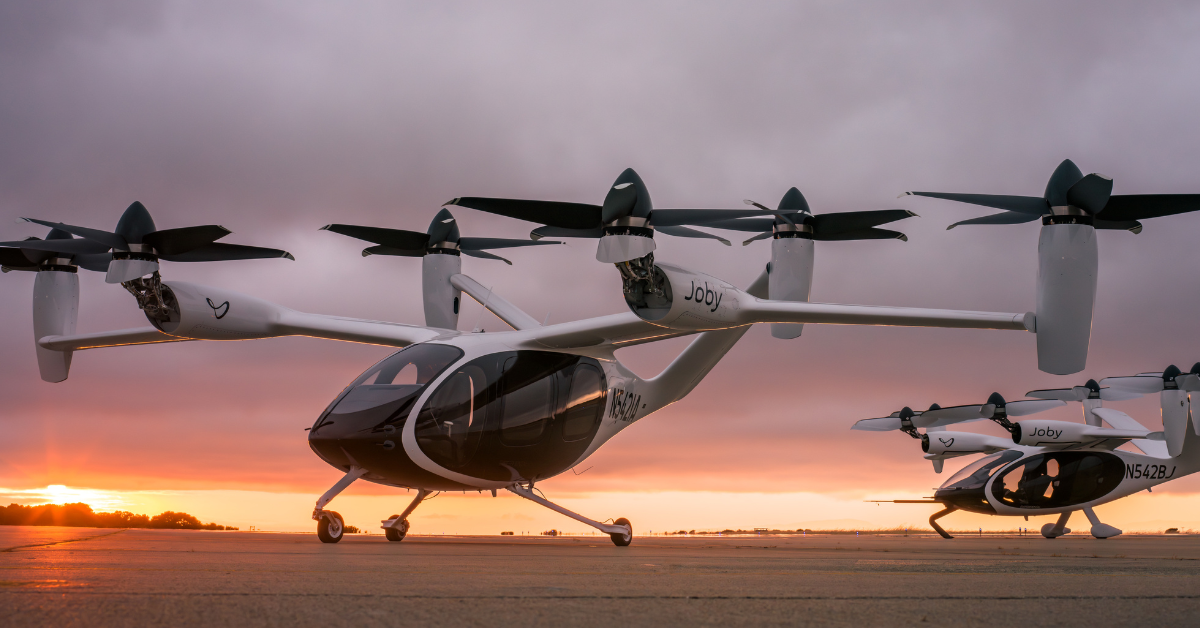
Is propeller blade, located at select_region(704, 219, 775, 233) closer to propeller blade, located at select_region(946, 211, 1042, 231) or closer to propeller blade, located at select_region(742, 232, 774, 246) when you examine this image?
propeller blade, located at select_region(742, 232, 774, 246)

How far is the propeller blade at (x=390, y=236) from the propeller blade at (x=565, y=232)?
20.5ft

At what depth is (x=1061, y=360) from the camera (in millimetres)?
10453

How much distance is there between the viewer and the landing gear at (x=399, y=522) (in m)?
11.8

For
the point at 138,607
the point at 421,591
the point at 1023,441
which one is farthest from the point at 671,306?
the point at 1023,441

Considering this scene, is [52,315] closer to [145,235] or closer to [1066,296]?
[145,235]

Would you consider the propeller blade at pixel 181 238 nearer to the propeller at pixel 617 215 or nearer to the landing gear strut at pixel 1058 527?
the propeller at pixel 617 215

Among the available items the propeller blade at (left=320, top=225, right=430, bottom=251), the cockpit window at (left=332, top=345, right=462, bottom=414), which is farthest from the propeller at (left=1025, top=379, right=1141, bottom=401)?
the cockpit window at (left=332, top=345, right=462, bottom=414)

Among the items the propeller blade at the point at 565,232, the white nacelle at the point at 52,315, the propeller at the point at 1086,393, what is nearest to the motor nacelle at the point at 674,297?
the propeller blade at the point at 565,232

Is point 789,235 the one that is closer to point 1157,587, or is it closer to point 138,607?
point 1157,587

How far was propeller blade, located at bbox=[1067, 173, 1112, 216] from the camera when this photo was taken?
10.4 m

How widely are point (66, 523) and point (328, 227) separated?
765 centimetres

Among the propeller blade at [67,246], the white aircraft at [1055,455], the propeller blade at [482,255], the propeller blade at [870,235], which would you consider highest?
the propeller blade at [482,255]

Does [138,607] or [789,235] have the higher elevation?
[789,235]

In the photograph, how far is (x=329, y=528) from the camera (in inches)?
Answer: 394
